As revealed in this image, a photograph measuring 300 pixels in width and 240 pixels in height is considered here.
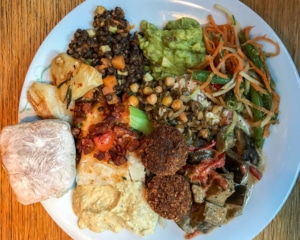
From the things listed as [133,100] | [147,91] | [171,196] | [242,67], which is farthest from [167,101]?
[171,196]

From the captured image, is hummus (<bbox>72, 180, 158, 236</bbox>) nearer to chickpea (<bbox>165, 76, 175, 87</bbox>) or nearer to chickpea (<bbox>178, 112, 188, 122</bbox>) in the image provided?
chickpea (<bbox>178, 112, 188, 122</bbox>)

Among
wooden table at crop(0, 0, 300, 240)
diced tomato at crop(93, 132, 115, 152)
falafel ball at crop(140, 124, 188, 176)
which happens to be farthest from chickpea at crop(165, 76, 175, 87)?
wooden table at crop(0, 0, 300, 240)

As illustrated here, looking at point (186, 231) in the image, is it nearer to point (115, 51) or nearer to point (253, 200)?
point (253, 200)

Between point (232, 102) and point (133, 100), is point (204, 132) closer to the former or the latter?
point (232, 102)

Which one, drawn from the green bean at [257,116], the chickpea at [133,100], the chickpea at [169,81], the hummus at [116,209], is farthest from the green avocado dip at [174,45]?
the hummus at [116,209]

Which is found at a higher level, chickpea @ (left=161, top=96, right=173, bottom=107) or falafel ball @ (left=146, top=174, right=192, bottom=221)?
chickpea @ (left=161, top=96, right=173, bottom=107)

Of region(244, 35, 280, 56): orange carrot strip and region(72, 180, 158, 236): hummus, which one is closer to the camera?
region(244, 35, 280, 56): orange carrot strip

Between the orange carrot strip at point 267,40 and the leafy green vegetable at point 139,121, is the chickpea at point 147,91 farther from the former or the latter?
the orange carrot strip at point 267,40
